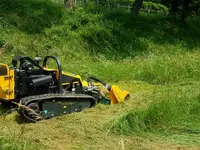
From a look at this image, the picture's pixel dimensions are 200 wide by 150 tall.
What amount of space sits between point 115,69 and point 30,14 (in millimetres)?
7422

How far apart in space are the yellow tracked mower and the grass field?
0.24 meters

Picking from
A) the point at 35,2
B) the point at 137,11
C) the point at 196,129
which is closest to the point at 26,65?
the point at 196,129

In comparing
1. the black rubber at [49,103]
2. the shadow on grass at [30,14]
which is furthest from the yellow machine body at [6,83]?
the shadow on grass at [30,14]

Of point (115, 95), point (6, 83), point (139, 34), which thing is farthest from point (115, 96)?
point (139, 34)

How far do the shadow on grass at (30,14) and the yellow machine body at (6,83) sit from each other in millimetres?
11057

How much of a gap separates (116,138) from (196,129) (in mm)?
1440

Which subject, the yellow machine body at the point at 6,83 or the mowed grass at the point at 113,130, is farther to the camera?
the yellow machine body at the point at 6,83

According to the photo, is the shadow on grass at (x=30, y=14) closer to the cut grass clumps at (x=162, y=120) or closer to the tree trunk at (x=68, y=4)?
the tree trunk at (x=68, y=4)

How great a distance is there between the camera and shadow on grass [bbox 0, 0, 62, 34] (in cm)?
1920

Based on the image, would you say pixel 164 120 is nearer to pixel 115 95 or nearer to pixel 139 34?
pixel 115 95

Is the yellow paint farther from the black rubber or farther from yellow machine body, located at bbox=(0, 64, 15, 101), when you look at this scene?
yellow machine body, located at bbox=(0, 64, 15, 101)

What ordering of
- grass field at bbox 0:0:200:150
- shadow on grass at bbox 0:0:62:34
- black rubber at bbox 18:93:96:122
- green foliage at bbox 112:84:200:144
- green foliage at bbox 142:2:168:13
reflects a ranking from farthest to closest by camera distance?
green foliage at bbox 142:2:168:13, shadow on grass at bbox 0:0:62:34, black rubber at bbox 18:93:96:122, green foliage at bbox 112:84:200:144, grass field at bbox 0:0:200:150

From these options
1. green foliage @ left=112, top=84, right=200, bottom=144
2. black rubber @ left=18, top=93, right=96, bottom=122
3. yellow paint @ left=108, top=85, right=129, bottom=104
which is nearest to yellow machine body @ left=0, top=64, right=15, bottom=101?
black rubber @ left=18, top=93, right=96, bottom=122

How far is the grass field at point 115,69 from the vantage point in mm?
7027
